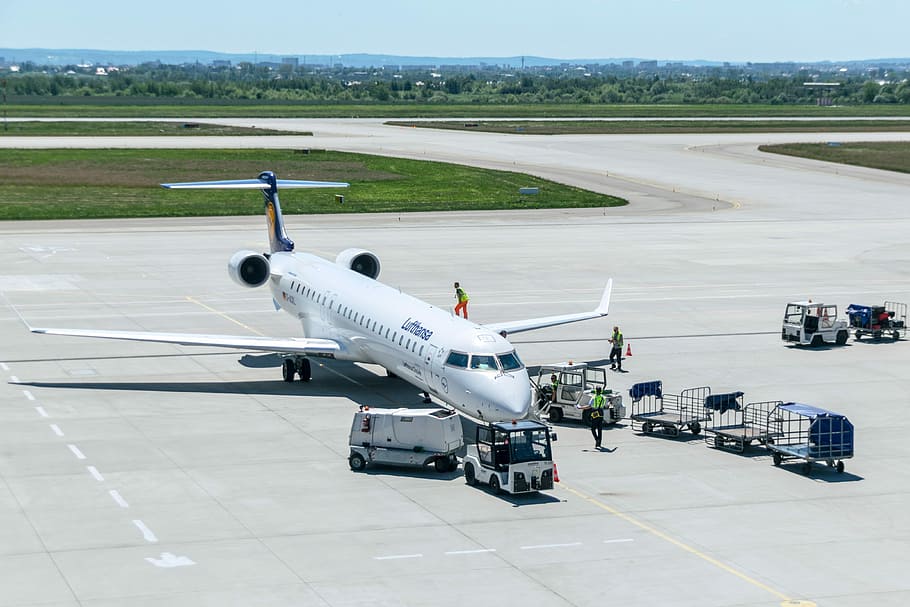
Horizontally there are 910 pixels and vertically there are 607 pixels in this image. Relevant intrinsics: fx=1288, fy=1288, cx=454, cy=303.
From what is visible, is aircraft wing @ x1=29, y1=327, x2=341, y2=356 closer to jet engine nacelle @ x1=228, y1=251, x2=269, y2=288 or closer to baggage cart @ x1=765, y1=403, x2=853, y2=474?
jet engine nacelle @ x1=228, y1=251, x2=269, y2=288

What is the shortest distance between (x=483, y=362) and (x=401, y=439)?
2.96 meters

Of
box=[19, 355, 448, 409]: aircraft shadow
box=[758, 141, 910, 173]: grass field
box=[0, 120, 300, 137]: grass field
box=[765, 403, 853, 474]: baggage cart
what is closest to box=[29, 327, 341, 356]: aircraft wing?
box=[19, 355, 448, 409]: aircraft shadow

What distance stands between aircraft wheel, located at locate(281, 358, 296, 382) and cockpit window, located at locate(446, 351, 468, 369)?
29.9 feet

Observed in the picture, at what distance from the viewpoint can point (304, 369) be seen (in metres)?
40.1

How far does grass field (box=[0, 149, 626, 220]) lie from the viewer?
88062 mm

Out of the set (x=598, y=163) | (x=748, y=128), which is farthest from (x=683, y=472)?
(x=748, y=128)

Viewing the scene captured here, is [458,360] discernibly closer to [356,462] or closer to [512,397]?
[512,397]

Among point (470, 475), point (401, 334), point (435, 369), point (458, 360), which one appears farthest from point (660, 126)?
point (470, 475)

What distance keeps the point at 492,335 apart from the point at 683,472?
5940mm

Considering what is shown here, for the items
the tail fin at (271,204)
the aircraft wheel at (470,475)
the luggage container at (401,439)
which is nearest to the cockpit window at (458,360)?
the luggage container at (401,439)

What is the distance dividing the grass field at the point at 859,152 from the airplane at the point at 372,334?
84.3 metres

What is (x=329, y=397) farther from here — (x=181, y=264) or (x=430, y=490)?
(x=181, y=264)

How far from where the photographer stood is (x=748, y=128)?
175375 millimetres

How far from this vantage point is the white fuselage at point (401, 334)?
102ft
